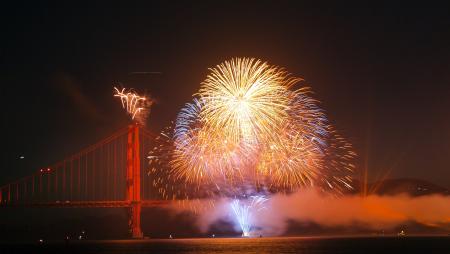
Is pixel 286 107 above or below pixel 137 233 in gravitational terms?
above

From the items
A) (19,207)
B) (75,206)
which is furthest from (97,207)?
(19,207)

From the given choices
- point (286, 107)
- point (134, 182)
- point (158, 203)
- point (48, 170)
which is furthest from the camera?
point (48, 170)

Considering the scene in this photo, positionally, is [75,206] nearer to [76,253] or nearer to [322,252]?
[76,253]

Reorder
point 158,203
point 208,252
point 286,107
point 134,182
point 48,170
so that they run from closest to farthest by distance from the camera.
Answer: point 286,107
point 208,252
point 158,203
point 134,182
point 48,170

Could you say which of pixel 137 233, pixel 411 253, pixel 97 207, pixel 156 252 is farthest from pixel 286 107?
pixel 137 233

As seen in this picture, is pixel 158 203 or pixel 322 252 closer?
pixel 322 252

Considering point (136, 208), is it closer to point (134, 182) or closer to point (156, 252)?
point (134, 182)
